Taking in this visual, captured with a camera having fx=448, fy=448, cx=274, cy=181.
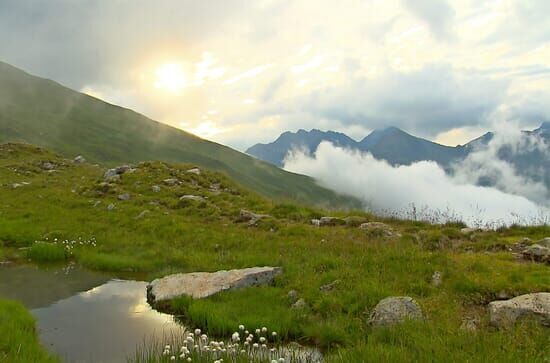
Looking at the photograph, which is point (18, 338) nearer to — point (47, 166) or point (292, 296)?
point (292, 296)

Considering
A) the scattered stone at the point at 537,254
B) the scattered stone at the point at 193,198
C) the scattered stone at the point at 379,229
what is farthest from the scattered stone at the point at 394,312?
the scattered stone at the point at 193,198

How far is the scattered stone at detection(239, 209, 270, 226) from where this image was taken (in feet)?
75.7

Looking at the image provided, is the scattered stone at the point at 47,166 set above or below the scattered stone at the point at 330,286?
above

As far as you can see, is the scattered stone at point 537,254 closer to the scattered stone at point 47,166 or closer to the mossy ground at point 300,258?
the mossy ground at point 300,258

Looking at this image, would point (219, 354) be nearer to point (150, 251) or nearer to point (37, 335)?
point (37, 335)

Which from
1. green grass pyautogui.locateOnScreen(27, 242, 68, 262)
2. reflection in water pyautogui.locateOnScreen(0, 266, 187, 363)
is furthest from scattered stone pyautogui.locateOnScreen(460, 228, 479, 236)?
green grass pyautogui.locateOnScreen(27, 242, 68, 262)

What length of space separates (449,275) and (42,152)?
57.0m

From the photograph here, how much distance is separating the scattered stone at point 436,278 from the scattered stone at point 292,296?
3976 mm

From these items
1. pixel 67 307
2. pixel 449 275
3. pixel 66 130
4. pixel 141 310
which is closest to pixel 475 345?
pixel 449 275

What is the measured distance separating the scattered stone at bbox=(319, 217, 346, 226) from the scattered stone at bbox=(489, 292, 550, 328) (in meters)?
12.6

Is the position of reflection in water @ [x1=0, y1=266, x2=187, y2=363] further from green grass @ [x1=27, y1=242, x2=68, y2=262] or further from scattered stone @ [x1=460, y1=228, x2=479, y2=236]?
scattered stone @ [x1=460, y1=228, x2=479, y2=236]

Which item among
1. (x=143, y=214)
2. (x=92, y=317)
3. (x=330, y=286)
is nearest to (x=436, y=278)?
(x=330, y=286)

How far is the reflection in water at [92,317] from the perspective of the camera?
31.8ft

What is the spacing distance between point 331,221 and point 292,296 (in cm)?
1046
